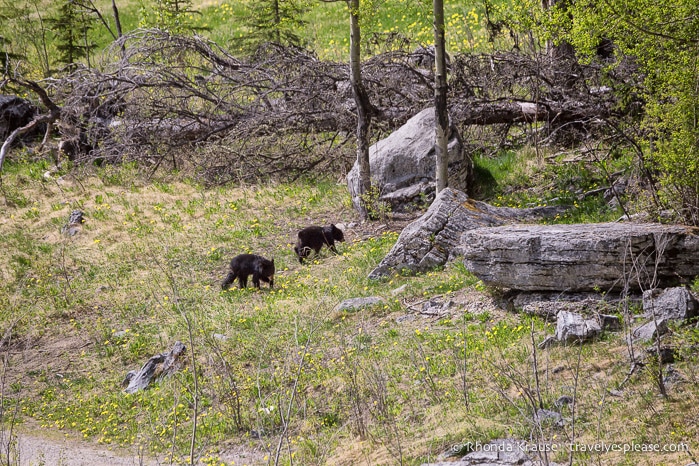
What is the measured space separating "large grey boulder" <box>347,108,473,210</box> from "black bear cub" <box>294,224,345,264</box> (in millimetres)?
1742

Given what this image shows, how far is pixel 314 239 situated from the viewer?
13547 mm

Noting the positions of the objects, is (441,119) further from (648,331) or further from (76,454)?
(76,454)

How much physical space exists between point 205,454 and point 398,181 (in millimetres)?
8524

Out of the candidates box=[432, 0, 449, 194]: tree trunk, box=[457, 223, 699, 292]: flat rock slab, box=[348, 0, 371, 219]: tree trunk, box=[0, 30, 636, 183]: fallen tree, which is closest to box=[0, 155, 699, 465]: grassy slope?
box=[457, 223, 699, 292]: flat rock slab

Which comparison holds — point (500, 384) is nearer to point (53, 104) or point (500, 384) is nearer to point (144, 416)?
point (144, 416)

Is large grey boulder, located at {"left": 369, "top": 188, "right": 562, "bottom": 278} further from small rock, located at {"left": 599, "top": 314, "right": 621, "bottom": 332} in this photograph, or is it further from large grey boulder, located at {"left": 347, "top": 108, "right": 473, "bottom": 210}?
Answer: small rock, located at {"left": 599, "top": 314, "right": 621, "bottom": 332}

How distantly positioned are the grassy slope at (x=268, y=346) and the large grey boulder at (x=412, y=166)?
1.02 meters

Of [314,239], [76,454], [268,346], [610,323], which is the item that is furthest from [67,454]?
[610,323]

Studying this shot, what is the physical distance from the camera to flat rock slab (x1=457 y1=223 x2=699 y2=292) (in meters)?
8.70

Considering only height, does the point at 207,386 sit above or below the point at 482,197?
below

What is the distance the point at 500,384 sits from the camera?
774cm

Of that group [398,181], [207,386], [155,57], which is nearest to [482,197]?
[398,181]

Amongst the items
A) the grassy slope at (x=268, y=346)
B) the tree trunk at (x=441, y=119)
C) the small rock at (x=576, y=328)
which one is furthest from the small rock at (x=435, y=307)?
the tree trunk at (x=441, y=119)

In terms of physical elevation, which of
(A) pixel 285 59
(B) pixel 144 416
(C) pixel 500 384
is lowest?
(B) pixel 144 416
